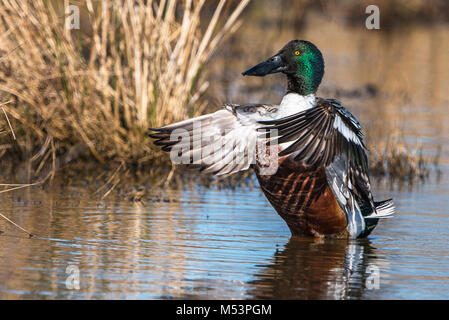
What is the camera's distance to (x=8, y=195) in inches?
255

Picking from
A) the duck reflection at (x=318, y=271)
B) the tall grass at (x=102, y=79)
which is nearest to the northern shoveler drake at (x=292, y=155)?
Result: the duck reflection at (x=318, y=271)

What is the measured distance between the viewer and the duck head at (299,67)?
18.6 ft

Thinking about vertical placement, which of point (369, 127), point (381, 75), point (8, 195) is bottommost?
point (8, 195)

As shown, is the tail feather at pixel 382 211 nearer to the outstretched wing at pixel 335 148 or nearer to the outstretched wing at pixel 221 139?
the outstretched wing at pixel 335 148

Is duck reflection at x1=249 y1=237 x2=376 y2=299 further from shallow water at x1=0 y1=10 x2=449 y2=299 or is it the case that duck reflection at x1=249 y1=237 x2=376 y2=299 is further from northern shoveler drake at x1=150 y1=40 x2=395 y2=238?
northern shoveler drake at x1=150 y1=40 x2=395 y2=238

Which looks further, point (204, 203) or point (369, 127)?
point (369, 127)

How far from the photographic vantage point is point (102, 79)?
7.50 m

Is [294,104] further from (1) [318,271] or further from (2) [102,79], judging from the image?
(2) [102,79]

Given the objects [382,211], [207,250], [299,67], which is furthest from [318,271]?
[299,67]

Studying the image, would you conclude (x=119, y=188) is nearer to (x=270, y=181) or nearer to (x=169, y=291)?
(x=270, y=181)

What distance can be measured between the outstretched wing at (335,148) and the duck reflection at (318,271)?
0.81 feet

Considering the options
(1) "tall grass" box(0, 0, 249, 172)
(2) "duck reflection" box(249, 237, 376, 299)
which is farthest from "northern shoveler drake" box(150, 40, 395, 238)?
(1) "tall grass" box(0, 0, 249, 172)

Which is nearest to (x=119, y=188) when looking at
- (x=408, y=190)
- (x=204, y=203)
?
(x=204, y=203)

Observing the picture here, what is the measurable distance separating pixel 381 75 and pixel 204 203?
878 cm
